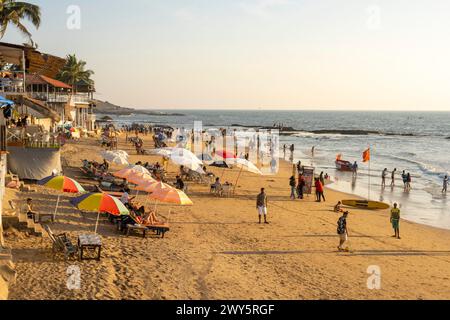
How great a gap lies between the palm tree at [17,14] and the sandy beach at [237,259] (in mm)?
12562

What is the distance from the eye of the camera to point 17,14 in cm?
2559

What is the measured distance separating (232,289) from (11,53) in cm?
2075

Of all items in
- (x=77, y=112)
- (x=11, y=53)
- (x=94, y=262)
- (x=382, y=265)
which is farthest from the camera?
(x=77, y=112)

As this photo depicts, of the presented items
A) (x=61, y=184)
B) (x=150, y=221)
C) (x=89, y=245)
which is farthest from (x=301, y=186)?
(x=89, y=245)

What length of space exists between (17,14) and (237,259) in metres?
21.4

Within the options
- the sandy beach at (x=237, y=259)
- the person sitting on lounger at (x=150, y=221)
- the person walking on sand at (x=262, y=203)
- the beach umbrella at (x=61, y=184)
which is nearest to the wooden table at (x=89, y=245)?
the sandy beach at (x=237, y=259)

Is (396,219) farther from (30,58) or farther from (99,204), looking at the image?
(30,58)

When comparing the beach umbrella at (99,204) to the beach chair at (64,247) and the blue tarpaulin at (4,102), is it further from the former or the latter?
the blue tarpaulin at (4,102)

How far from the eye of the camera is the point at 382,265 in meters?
12.5

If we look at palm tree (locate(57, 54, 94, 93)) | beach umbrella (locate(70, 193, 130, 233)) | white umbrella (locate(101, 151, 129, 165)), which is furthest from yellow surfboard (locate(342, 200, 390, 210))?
palm tree (locate(57, 54, 94, 93))

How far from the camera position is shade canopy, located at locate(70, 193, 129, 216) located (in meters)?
11.7

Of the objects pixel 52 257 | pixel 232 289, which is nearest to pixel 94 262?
pixel 52 257

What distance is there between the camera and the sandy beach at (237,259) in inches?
382

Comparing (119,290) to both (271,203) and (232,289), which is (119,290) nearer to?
(232,289)
